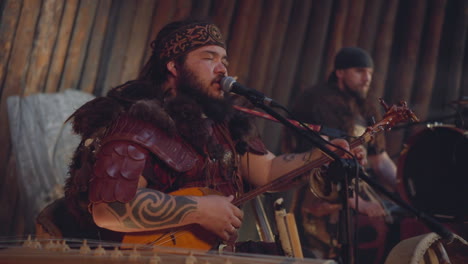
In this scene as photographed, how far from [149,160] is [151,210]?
34cm

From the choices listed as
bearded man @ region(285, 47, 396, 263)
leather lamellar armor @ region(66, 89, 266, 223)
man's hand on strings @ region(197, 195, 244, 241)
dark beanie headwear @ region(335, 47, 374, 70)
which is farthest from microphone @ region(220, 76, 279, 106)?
dark beanie headwear @ region(335, 47, 374, 70)

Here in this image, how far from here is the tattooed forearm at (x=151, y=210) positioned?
2316 millimetres

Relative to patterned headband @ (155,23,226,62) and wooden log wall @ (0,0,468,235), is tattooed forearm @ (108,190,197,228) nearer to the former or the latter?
patterned headband @ (155,23,226,62)

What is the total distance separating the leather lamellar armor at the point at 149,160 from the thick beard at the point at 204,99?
0.06 m

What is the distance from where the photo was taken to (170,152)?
8.37 feet

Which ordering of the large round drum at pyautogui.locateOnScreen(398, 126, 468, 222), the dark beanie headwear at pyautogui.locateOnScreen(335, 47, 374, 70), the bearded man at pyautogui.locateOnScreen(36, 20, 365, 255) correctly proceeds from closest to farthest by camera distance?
the bearded man at pyautogui.locateOnScreen(36, 20, 365, 255)
the large round drum at pyautogui.locateOnScreen(398, 126, 468, 222)
the dark beanie headwear at pyautogui.locateOnScreen(335, 47, 374, 70)

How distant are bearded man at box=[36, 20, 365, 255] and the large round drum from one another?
3.66 feet

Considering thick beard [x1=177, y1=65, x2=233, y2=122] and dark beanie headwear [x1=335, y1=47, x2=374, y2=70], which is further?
dark beanie headwear [x1=335, y1=47, x2=374, y2=70]

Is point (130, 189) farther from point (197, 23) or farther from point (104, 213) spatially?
point (197, 23)

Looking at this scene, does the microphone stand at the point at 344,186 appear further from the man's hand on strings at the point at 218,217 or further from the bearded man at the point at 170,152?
the man's hand on strings at the point at 218,217

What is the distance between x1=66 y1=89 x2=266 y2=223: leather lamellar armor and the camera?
233 cm

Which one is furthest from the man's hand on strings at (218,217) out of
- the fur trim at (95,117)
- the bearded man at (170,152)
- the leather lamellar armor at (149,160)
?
the fur trim at (95,117)

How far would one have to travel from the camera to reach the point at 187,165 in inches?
101

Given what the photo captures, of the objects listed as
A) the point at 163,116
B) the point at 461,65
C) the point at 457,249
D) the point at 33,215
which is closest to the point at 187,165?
the point at 163,116
